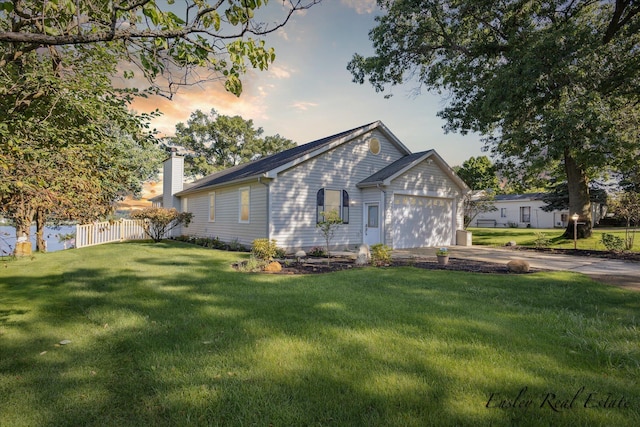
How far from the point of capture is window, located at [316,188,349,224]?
14516 mm

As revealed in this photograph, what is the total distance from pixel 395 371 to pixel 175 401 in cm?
191

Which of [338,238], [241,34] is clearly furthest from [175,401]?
[338,238]

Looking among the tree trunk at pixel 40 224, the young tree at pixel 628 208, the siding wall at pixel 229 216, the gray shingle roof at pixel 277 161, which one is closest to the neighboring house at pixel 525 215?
the young tree at pixel 628 208

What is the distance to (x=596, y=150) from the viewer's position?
43.0 ft

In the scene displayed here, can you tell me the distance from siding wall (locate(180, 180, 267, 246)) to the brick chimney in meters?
1.93

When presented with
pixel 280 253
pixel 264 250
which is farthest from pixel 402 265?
pixel 280 253

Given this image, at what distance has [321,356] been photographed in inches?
133

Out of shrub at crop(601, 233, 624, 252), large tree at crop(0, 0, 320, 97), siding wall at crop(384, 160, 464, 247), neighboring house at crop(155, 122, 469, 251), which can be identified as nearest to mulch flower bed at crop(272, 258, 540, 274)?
neighboring house at crop(155, 122, 469, 251)

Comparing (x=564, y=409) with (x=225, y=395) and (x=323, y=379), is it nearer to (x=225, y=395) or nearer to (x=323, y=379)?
(x=323, y=379)

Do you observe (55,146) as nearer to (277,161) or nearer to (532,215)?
(277,161)

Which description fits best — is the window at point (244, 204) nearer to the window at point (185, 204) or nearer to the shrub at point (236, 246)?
the shrub at point (236, 246)

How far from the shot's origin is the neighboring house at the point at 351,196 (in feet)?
44.9

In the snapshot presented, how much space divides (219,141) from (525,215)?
37.0m

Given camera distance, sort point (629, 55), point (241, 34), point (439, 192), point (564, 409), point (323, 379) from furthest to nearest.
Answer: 1. point (439, 192)
2. point (629, 55)
3. point (241, 34)
4. point (323, 379)
5. point (564, 409)
